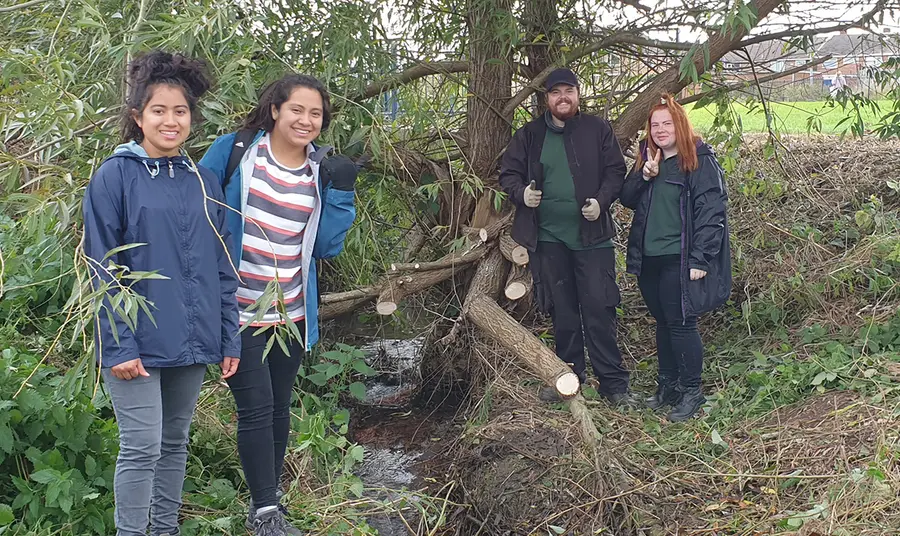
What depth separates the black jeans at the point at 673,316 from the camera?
4316mm

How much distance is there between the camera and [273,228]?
3.04 m

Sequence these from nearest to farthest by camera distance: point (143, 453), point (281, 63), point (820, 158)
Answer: point (143, 453)
point (281, 63)
point (820, 158)

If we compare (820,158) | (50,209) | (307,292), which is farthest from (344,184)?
(820,158)

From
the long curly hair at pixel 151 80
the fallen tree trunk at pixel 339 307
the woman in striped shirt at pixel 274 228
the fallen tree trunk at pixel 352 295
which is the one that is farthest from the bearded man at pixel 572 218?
the long curly hair at pixel 151 80

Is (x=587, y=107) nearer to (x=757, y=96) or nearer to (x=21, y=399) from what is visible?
(x=757, y=96)

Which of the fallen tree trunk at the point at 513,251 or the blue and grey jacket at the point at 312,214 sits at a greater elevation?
the blue and grey jacket at the point at 312,214

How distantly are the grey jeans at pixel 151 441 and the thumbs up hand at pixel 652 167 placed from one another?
2550 mm

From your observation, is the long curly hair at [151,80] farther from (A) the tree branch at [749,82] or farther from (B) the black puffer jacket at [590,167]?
(A) the tree branch at [749,82]

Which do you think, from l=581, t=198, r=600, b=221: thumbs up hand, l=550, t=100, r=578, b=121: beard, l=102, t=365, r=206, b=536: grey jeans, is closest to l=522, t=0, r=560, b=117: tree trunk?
l=550, t=100, r=578, b=121: beard

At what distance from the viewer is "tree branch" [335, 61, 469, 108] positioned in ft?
15.3

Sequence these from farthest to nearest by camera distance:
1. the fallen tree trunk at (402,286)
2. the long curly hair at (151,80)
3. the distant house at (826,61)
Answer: the distant house at (826,61) → the fallen tree trunk at (402,286) → the long curly hair at (151,80)

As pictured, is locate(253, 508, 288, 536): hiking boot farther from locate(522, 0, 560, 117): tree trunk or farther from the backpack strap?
locate(522, 0, 560, 117): tree trunk

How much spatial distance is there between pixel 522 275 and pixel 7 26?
10.2 ft

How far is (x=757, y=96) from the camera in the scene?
17.7 ft
